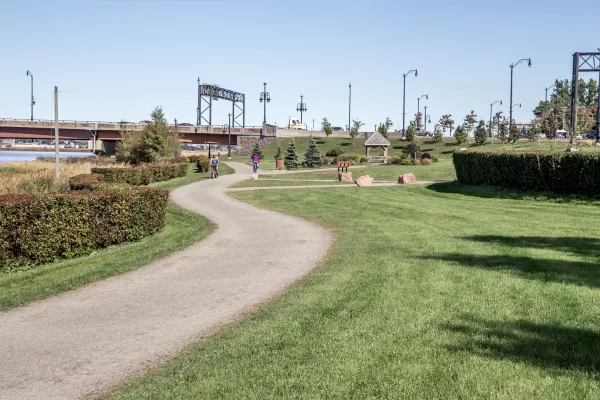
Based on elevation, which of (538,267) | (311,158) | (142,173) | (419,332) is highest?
(311,158)

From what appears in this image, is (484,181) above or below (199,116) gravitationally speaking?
below

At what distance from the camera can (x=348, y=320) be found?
6.73 metres

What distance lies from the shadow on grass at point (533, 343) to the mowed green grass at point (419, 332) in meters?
0.01

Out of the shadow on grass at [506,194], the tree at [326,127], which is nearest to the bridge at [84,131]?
the tree at [326,127]

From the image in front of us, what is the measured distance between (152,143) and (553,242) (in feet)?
144

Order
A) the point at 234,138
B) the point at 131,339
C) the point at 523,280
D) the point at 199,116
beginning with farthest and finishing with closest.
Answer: the point at 199,116
the point at 234,138
the point at 523,280
the point at 131,339

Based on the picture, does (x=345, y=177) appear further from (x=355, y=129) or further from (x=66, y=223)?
(x=355, y=129)

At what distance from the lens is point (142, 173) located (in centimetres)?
3431

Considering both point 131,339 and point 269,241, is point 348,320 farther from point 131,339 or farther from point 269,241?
point 269,241

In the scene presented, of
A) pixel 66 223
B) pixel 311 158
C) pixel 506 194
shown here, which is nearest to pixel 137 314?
pixel 66 223

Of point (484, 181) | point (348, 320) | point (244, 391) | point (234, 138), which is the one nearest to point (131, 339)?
point (244, 391)

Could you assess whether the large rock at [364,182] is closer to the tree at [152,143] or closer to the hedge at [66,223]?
the hedge at [66,223]

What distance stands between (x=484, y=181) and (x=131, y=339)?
2457 cm

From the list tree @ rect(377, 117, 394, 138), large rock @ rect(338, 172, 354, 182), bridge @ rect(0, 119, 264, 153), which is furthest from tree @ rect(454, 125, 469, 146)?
large rock @ rect(338, 172, 354, 182)
